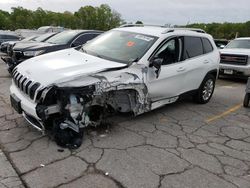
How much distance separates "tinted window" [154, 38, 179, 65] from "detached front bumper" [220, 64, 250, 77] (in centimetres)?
587

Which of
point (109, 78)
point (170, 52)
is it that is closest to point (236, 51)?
Answer: point (170, 52)

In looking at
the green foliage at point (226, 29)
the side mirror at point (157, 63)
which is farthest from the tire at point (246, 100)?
the green foliage at point (226, 29)

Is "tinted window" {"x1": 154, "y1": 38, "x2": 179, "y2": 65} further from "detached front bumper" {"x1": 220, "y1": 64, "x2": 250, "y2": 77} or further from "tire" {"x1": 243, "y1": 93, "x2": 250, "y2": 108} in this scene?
"detached front bumper" {"x1": 220, "y1": 64, "x2": 250, "y2": 77}

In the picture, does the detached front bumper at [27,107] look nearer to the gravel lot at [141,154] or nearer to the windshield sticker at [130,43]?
the gravel lot at [141,154]

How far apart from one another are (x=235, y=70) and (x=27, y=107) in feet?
29.2

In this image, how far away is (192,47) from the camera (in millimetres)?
6973

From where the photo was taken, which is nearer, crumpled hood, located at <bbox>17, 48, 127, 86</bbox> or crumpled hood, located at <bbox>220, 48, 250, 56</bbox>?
crumpled hood, located at <bbox>17, 48, 127, 86</bbox>

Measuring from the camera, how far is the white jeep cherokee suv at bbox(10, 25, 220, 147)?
14.8ft

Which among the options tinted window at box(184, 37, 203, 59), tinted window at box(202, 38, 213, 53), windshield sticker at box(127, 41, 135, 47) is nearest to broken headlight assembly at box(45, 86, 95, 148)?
windshield sticker at box(127, 41, 135, 47)

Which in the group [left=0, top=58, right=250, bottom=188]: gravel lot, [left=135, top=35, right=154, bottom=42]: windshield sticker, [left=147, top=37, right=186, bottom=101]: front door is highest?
[left=135, top=35, right=154, bottom=42]: windshield sticker

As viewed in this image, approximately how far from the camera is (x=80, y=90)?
4.46 m

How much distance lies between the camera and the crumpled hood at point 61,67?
4.56 meters

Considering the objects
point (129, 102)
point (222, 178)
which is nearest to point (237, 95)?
point (129, 102)

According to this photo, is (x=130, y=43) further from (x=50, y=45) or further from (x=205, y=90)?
(x=50, y=45)
